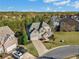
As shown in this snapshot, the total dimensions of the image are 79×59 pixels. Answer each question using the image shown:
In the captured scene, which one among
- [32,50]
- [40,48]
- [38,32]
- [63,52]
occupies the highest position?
[38,32]

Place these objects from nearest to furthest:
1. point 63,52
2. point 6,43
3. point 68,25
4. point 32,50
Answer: point 6,43, point 63,52, point 32,50, point 68,25

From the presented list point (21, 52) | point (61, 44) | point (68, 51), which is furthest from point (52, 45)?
point (21, 52)

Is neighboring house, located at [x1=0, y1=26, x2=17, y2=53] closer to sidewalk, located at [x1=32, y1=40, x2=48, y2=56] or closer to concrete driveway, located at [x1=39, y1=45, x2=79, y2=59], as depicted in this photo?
sidewalk, located at [x1=32, y1=40, x2=48, y2=56]

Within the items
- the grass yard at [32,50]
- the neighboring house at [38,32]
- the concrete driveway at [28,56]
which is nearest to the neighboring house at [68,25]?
the neighboring house at [38,32]

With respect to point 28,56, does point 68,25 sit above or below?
above

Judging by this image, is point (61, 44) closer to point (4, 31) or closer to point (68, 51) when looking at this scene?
point (68, 51)

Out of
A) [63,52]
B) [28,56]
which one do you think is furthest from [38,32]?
[28,56]

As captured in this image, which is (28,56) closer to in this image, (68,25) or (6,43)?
(6,43)

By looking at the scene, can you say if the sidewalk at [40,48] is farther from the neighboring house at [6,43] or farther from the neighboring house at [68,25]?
the neighboring house at [68,25]
